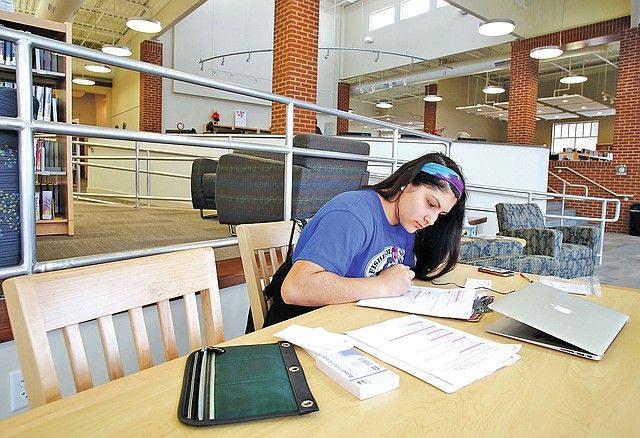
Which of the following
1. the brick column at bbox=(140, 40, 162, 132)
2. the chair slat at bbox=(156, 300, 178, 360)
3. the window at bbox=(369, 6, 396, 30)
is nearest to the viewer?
the chair slat at bbox=(156, 300, 178, 360)

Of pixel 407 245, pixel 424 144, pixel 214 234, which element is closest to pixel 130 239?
pixel 214 234

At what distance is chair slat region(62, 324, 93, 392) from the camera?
72cm

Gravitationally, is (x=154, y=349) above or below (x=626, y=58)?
below

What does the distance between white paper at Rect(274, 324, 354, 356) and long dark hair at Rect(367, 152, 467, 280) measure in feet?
2.18

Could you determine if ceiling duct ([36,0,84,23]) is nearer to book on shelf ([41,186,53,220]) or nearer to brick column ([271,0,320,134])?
brick column ([271,0,320,134])

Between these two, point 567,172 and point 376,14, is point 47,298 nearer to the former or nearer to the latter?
point 567,172

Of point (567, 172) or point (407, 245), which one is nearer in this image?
point (407, 245)

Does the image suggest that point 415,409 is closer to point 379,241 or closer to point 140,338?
point 140,338

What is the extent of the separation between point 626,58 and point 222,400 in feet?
32.4

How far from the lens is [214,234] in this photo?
145 inches

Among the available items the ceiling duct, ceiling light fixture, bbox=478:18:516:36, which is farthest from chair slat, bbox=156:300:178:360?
the ceiling duct

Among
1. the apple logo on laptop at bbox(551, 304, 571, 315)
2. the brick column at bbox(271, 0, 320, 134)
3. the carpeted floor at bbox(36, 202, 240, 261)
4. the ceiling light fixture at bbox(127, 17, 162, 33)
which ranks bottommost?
the carpeted floor at bbox(36, 202, 240, 261)

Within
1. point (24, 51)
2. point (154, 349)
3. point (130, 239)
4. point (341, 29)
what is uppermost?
point (341, 29)

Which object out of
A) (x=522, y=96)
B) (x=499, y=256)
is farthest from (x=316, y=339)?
(x=522, y=96)
